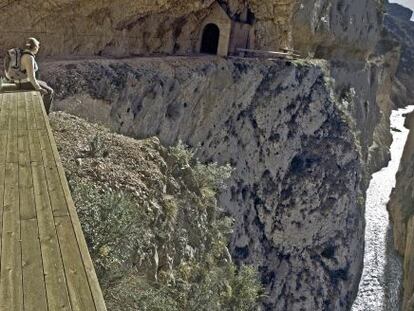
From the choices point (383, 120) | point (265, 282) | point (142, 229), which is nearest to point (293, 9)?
point (265, 282)

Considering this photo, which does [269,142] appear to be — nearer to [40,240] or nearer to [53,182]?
[53,182]

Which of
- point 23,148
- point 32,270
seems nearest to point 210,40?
point 23,148

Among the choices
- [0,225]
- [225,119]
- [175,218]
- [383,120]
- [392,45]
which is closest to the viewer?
[0,225]

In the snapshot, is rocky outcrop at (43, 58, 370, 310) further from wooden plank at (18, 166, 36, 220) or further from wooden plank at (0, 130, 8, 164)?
wooden plank at (18, 166, 36, 220)

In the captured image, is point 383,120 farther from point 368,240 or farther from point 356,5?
point 368,240

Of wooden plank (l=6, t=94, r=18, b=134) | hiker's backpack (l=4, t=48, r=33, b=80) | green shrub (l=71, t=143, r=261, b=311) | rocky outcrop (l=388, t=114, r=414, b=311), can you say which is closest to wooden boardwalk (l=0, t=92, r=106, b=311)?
wooden plank (l=6, t=94, r=18, b=134)

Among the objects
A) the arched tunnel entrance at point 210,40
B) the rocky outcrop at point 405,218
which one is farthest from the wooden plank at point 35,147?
the rocky outcrop at point 405,218
